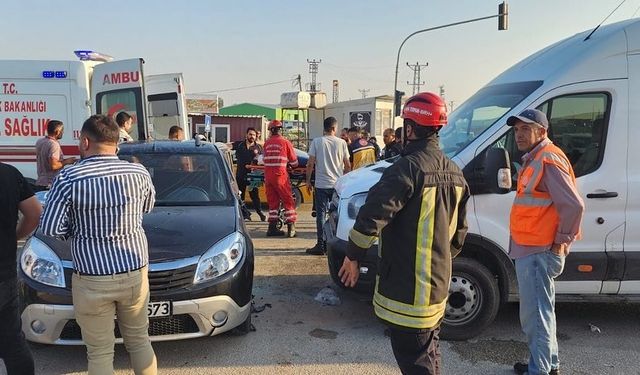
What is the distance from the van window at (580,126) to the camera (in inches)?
162

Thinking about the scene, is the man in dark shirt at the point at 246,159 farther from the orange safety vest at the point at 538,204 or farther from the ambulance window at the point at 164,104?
the orange safety vest at the point at 538,204

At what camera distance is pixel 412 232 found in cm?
249

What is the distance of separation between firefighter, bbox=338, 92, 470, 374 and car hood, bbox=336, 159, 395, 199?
1.86 meters

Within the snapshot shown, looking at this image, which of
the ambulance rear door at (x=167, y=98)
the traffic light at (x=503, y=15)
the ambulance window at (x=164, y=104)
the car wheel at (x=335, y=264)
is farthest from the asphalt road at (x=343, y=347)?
the traffic light at (x=503, y=15)

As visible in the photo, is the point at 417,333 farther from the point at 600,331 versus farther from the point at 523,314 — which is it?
the point at 600,331

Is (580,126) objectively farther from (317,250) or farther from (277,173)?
(277,173)

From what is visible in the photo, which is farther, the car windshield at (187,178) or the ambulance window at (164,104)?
the ambulance window at (164,104)

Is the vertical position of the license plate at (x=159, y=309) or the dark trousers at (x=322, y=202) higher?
the dark trousers at (x=322, y=202)

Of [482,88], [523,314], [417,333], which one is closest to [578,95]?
[482,88]

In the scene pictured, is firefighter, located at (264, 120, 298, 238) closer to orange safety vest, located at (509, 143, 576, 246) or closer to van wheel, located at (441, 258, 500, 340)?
van wheel, located at (441, 258, 500, 340)

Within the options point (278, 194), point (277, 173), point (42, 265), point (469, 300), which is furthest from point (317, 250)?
point (42, 265)

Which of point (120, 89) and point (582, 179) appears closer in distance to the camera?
point (582, 179)

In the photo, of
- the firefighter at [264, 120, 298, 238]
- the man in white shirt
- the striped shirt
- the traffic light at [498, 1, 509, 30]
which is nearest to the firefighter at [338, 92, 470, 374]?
the striped shirt

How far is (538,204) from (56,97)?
7.88 m
